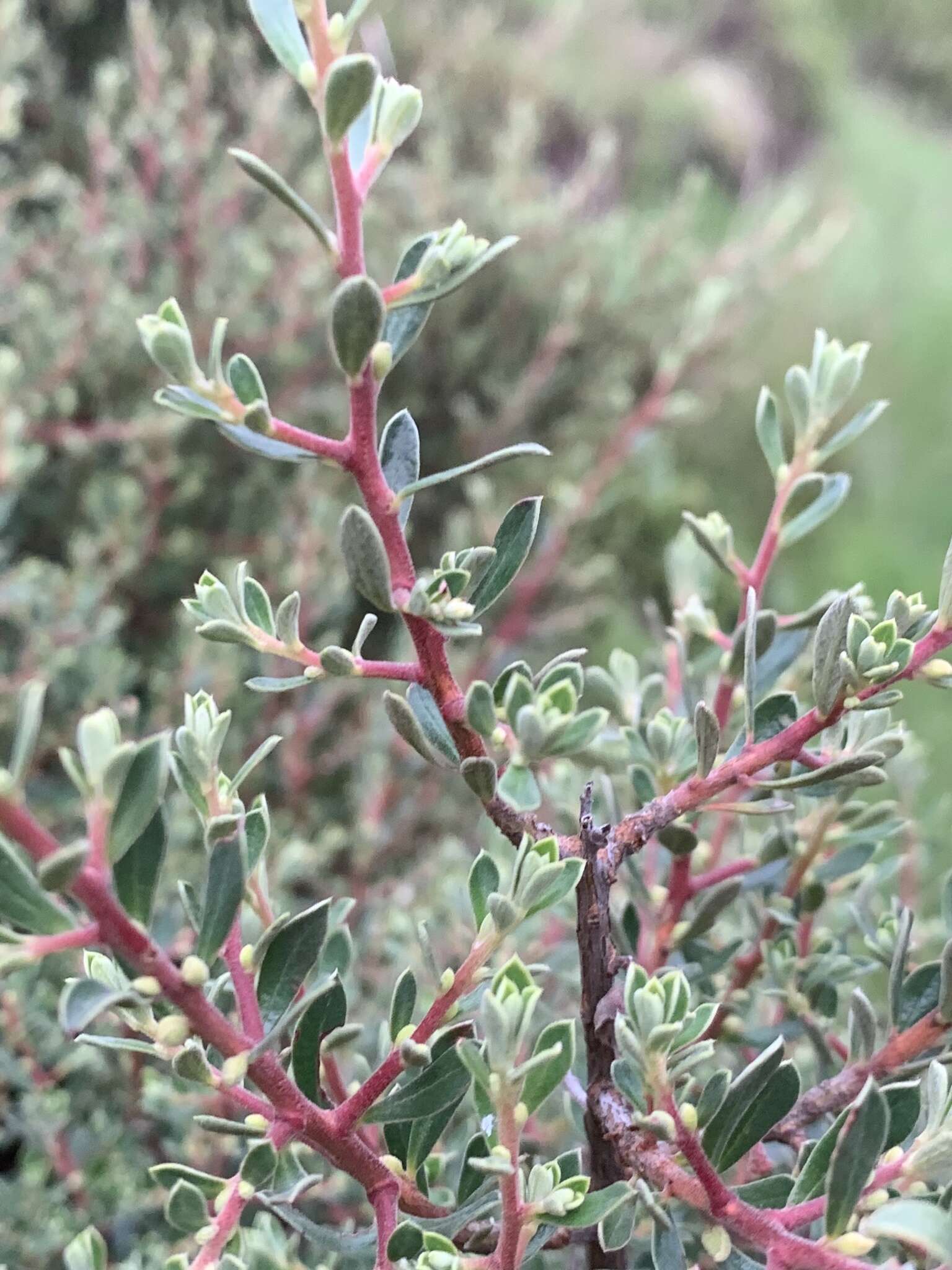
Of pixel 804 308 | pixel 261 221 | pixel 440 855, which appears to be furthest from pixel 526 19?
pixel 440 855

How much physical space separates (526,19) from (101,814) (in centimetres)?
278

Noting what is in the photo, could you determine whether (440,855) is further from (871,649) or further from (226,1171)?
(871,649)

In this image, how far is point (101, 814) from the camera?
0.72 ft

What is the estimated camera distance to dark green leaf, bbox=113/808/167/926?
0.77 feet

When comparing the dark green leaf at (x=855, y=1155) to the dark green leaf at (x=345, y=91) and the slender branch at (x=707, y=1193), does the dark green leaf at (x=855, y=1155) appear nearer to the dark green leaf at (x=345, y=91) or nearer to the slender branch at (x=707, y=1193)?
the slender branch at (x=707, y=1193)

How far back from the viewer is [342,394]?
1.23 metres

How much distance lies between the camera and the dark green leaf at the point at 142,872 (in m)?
0.24

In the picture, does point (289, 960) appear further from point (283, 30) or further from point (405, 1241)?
point (283, 30)

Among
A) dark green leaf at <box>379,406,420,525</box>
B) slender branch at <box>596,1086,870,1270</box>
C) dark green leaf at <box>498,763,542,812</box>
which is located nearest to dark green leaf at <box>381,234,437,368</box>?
dark green leaf at <box>379,406,420,525</box>

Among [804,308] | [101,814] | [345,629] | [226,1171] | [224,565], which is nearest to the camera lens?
[101,814]

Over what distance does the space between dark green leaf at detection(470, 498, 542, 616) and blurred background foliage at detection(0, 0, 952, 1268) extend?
0.25m

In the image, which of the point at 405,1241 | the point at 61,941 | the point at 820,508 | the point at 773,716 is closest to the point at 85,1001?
the point at 61,941

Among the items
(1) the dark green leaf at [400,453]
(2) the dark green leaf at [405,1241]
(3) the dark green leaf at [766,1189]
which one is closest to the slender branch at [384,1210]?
(2) the dark green leaf at [405,1241]

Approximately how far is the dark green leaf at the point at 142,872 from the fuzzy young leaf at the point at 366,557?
80 mm
